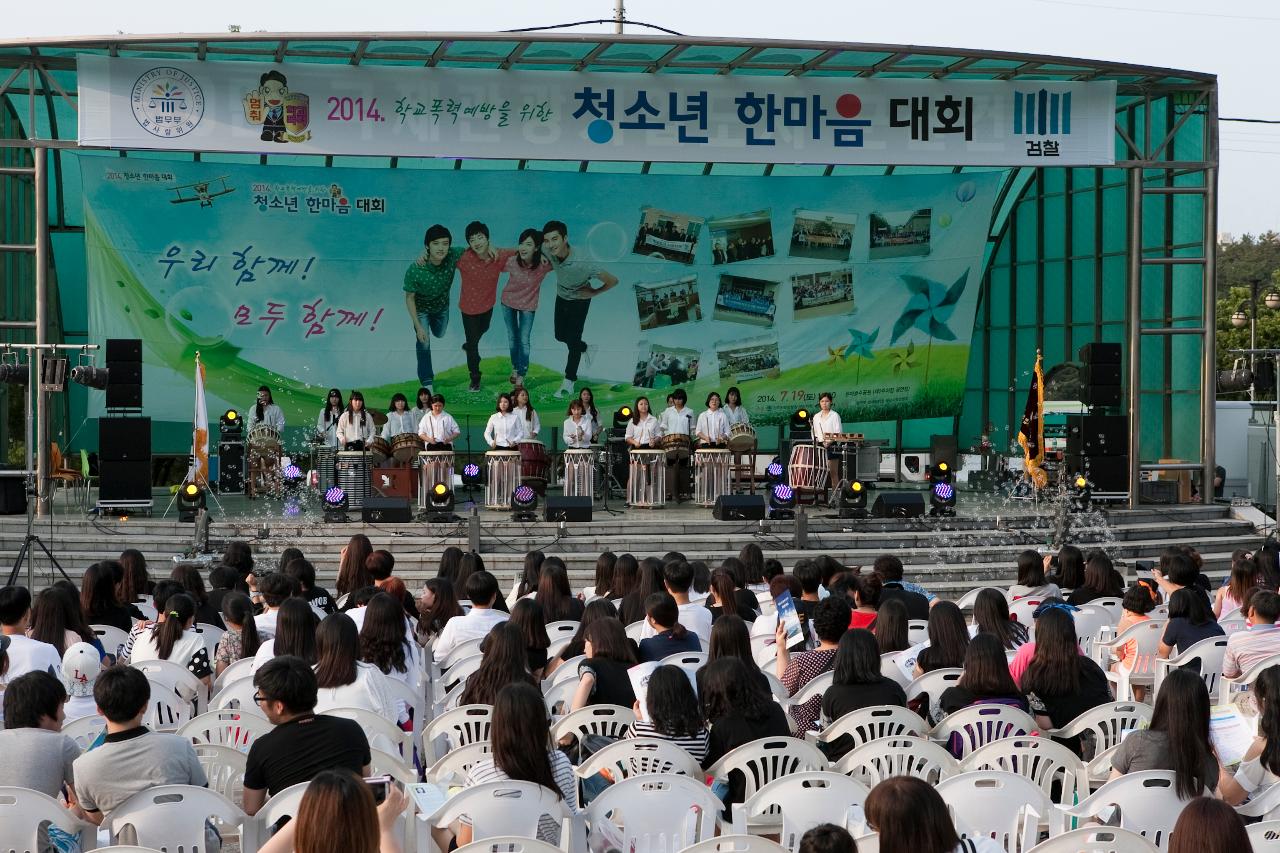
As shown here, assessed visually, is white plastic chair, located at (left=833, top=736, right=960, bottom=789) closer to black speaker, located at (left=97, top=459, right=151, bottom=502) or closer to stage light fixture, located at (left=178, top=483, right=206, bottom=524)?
stage light fixture, located at (left=178, top=483, right=206, bottom=524)

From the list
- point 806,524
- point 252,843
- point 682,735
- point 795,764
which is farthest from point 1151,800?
point 806,524

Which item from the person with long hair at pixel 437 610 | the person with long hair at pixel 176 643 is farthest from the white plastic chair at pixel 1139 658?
the person with long hair at pixel 176 643

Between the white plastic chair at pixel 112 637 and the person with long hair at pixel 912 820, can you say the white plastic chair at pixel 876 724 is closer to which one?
the person with long hair at pixel 912 820

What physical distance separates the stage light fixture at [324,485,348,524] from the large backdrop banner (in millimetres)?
5002

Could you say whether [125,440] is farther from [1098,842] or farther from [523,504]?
[1098,842]

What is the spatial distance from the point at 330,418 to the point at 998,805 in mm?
15425

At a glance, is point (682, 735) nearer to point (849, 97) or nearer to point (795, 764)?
point (795, 764)

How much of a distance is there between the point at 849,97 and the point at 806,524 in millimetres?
4936

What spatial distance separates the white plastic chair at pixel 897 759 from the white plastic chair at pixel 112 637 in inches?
173

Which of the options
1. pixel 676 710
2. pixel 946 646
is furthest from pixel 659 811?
pixel 946 646

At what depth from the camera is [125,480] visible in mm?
15852

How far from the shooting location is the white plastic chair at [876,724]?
5.73 meters

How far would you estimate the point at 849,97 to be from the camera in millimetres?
16578

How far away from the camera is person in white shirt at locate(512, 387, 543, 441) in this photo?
18203mm
